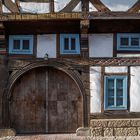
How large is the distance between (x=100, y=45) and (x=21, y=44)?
8.01ft

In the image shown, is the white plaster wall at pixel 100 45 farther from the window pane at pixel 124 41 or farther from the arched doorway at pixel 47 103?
the arched doorway at pixel 47 103

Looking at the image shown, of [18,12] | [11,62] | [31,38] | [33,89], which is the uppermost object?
[18,12]

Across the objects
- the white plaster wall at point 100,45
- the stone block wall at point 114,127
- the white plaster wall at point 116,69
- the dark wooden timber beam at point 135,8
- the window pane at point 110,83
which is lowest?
the stone block wall at point 114,127

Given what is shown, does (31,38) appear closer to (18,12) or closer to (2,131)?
(18,12)

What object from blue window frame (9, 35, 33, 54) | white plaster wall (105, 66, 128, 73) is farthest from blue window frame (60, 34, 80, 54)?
white plaster wall (105, 66, 128, 73)

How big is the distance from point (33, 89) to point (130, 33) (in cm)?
349

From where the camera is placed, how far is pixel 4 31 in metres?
9.79

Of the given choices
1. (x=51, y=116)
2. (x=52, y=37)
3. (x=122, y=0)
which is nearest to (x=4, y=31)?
(x=52, y=37)

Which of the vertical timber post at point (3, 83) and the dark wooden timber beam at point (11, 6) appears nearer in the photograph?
the dark wooden timber beam at point (11, 6)

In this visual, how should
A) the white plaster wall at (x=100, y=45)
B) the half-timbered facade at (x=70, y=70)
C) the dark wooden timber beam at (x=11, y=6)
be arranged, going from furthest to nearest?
the white plaster wall at (x=100, y=45), the half-timbered facade at (x=70, y=70), the dark wooden timber beam at (x=11, y=6)

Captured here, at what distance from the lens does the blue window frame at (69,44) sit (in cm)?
1008

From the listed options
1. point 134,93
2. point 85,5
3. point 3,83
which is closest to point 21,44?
point 3,83

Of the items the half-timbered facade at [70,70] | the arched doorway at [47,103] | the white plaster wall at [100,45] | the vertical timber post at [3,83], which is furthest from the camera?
the arched doorway at [47,103]

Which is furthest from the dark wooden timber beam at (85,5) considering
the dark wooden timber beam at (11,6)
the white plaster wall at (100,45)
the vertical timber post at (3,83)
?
the vertical timber post at (3,83)
